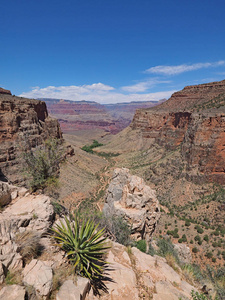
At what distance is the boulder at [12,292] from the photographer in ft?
13.5

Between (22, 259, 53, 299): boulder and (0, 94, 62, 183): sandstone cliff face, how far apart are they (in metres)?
20.6

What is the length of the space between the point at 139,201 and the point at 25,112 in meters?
29.0

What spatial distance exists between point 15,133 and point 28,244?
1083 inches

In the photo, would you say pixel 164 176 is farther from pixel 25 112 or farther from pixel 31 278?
pixel 31 278

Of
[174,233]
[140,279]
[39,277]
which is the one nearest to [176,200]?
[174,233]

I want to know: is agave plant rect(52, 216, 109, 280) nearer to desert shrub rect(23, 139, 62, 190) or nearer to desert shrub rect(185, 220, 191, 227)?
desert shrub rect(23, 139, 62, 190)

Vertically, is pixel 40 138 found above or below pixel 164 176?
above

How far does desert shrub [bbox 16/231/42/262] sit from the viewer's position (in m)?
5.68

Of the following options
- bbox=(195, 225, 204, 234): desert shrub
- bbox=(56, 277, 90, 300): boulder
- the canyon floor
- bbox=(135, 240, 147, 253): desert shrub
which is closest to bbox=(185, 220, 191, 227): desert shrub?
the canyon floor

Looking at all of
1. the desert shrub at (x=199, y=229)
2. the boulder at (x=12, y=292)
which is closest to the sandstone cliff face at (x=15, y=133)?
the boulder at (x=12, y=292)

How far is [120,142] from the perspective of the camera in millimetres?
78562

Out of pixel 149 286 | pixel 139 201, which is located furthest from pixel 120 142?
pixel 149 286

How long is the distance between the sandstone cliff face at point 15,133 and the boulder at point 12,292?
2140 centimetres

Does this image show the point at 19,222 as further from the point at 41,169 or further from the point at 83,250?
the point at 41,169
